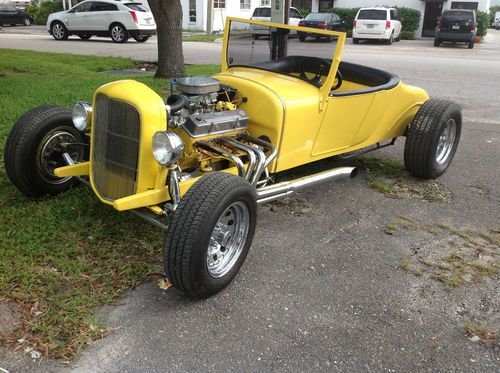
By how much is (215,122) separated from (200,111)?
0.16 meters

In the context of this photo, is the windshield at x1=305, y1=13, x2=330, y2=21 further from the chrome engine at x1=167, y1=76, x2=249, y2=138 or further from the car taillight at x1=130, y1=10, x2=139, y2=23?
the chrome engine at x1=167, y1=76, x2=249, y2=138

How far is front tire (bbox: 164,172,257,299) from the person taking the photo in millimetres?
2887

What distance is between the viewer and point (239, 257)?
336 cm

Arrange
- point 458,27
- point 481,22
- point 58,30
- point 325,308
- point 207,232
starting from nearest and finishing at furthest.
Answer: point 207,232 → point 325,308 → point 58,30 → point 458,27 → point 481,22

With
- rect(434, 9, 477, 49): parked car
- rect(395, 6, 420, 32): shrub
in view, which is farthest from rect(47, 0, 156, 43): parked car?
rect(395, 6, 420, 32): shrub

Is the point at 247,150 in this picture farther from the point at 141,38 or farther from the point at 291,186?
the point at 141,38

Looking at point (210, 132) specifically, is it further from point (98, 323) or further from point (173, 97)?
point (98, 323)

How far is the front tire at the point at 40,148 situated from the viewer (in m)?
3.97

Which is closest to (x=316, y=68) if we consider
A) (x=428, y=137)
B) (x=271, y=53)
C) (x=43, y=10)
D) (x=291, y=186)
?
(x=271, y=53)

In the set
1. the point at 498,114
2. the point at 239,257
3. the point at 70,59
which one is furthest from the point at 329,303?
the point at 70,59

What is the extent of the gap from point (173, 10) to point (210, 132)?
22.5 ft

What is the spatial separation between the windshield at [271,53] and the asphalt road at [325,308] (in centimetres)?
127

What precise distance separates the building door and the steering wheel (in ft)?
100.0

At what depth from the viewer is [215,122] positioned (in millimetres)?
3781
